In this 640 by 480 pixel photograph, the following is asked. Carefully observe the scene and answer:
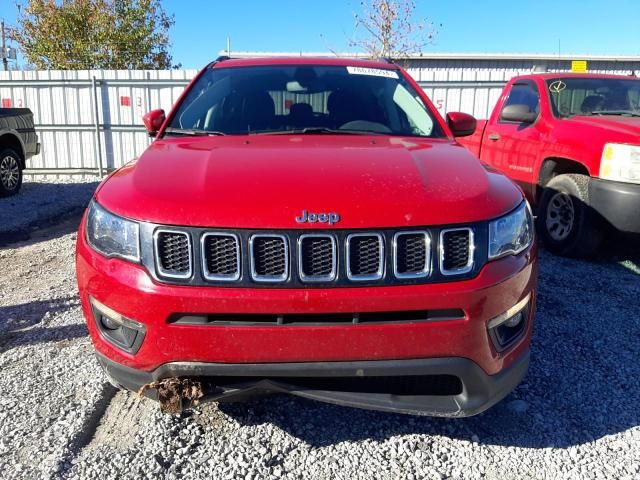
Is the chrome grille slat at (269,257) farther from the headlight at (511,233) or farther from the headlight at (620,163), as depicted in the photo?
the headlight at (620,163)

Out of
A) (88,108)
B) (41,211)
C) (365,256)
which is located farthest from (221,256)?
(88,108)

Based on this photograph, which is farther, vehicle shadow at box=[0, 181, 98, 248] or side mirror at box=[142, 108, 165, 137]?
vehicle shadow at box=[0, 181, 98, 248]

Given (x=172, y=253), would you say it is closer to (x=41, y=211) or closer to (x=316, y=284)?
(x=316, y=284)

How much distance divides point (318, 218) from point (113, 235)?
0.79 m

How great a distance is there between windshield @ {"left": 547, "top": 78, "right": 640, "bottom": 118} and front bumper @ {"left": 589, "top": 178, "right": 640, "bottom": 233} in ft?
3.94

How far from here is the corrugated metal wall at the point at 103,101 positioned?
11.7m

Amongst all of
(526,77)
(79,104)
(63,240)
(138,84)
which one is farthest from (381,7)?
(63,240)

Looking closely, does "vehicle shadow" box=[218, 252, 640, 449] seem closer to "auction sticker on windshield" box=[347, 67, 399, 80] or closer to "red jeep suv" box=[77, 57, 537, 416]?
"red jeep suv" box=[77, 57, 537, 416]

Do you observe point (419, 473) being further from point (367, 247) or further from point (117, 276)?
point (117, 276)

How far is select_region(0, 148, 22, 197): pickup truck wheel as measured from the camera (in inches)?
330

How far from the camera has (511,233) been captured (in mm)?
2049

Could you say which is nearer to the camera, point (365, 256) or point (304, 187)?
point (365, 256)

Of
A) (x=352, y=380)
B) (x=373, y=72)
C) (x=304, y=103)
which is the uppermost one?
(x=373, y=72)

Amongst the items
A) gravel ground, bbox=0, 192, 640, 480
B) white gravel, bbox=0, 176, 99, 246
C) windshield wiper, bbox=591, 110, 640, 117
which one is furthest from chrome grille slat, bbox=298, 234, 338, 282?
white gravel, bbox=0, 176, 99, 246
